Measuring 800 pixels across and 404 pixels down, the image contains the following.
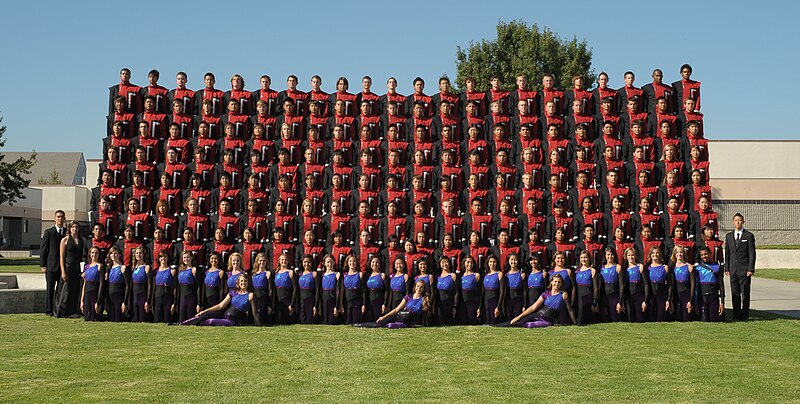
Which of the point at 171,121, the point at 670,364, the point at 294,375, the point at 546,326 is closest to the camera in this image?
the point at 294,375

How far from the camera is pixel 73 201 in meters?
53.3

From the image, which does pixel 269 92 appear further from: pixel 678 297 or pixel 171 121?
pixel 678 297

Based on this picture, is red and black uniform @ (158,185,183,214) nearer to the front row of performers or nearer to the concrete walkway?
the front row of performers

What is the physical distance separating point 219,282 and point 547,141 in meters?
→ 5.26

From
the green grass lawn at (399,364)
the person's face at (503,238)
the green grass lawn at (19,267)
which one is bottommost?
the green grass lawn at (399,364)

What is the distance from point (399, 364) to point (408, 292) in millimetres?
4073

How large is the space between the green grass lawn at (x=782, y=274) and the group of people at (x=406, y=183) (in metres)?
14.1

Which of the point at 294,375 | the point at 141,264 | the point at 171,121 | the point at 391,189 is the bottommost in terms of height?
the point at 294,375

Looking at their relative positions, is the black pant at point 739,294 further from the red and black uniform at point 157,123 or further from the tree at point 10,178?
the tree at point 10,178

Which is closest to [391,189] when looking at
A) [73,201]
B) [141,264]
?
[141,264]

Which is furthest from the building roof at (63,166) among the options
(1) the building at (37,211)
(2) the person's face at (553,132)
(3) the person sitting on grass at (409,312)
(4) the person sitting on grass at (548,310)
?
Answer: (4) the person sitting on grass at (548,310)

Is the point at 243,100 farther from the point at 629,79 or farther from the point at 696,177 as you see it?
the point at 696,177

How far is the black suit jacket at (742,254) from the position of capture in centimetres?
1345

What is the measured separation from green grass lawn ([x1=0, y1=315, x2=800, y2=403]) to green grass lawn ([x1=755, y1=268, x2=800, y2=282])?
15.3 m
